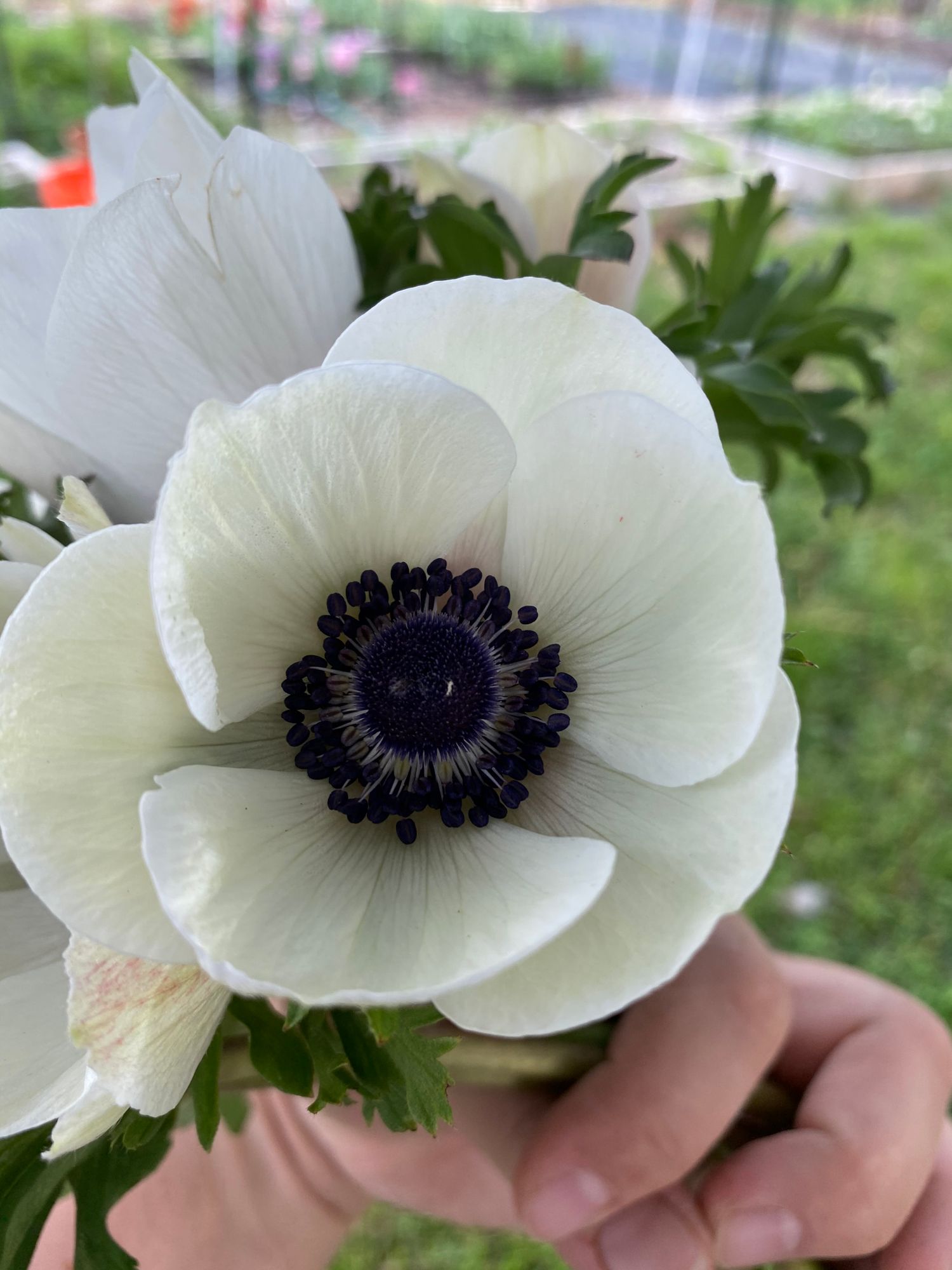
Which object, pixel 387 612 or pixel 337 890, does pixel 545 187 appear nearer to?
pixel 387 612

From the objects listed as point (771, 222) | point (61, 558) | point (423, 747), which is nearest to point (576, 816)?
point (423, 747)

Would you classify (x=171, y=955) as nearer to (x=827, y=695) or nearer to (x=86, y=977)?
(x=86, y=977)

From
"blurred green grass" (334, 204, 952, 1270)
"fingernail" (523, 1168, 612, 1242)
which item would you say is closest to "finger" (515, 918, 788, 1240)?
"fingernail" (523, 1168, 612, 1242)

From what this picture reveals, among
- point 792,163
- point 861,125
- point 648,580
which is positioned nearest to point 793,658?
point 648,580

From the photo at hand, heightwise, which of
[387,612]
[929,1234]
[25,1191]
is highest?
[387,612]

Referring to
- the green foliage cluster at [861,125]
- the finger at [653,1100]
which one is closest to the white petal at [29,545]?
the finger at [653,1100]

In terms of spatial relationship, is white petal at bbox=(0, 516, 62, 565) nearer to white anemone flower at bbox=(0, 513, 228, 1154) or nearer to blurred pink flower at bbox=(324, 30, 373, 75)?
white anemone flower at bbox=(0, 513, 228, 1154)
